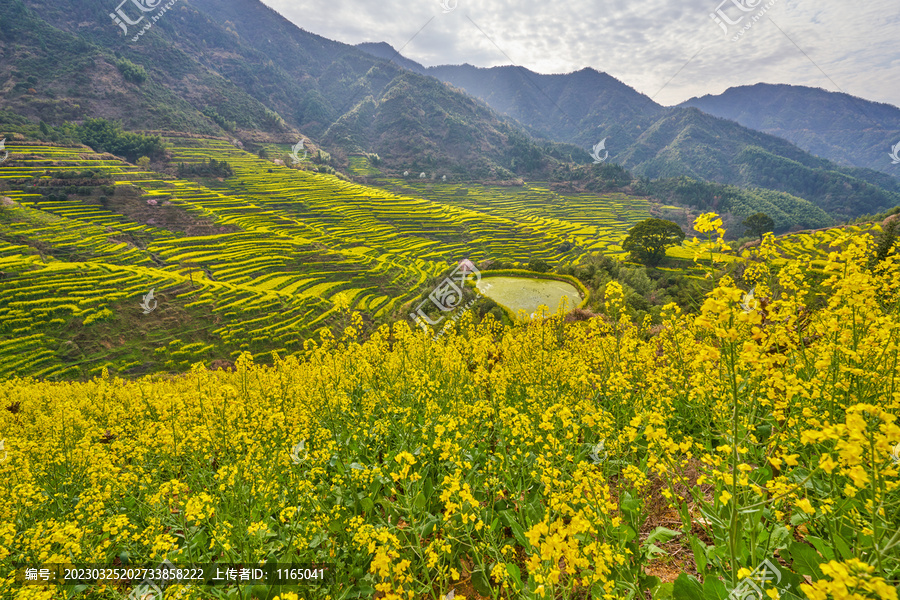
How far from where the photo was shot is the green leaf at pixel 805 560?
2435 millimetres

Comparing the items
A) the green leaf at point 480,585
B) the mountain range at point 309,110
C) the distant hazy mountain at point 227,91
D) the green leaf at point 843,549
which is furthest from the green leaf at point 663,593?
the distant hazy mountain at point 227,91

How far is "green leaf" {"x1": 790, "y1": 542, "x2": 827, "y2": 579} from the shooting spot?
2.43m

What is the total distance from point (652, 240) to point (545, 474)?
46.3m

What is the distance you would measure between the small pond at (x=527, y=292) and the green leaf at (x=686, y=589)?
1820 cm

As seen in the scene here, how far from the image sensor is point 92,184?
4406 cm

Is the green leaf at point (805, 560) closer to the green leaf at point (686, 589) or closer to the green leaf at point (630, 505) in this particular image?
the green leaf at point (686, 589)

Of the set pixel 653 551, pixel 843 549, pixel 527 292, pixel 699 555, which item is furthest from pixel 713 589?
pixel 527 292

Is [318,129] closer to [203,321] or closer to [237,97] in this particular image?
[237,97]

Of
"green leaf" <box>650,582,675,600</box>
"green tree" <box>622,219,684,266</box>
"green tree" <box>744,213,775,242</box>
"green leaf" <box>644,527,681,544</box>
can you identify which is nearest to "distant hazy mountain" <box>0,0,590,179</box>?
"green tree" <box>744,213,775,242</box>

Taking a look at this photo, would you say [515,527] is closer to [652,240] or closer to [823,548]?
[823,548]

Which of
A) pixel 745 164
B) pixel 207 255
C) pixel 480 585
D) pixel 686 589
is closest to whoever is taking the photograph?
pixel 686 589

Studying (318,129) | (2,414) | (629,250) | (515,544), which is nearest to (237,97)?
(318,129)

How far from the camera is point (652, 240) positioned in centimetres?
4188

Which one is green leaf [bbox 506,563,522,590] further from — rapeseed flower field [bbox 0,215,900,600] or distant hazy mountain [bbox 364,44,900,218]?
distant hazy mountain [bbox 364,44,900,218]
